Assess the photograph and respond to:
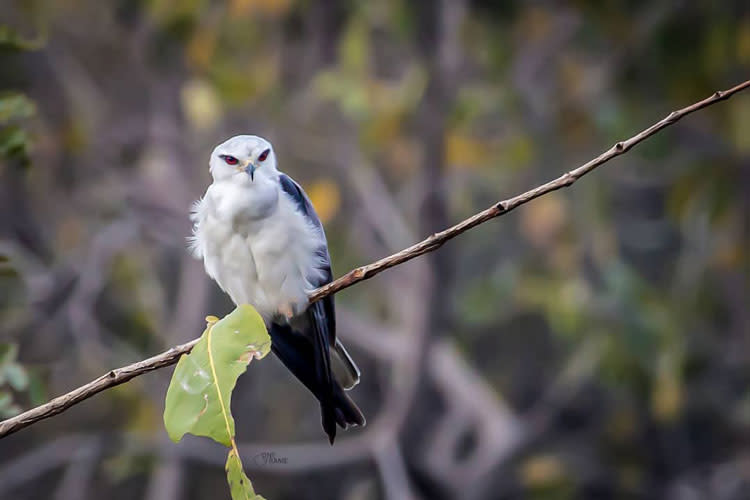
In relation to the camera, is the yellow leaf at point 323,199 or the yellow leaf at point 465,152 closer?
the yellow leaf at point 323,199

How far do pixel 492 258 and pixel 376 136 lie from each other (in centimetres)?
300

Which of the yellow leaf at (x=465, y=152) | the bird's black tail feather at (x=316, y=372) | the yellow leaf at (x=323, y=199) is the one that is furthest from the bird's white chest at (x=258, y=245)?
the yellow leaf at (x=465, y=152)

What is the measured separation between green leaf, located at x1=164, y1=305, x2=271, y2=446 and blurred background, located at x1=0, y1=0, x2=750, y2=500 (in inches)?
155

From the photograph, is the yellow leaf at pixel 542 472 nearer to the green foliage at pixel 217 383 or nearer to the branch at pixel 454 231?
the green foliage at pixel 217 383

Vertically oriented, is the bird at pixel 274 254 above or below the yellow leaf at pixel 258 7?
below

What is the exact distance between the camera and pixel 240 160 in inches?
118

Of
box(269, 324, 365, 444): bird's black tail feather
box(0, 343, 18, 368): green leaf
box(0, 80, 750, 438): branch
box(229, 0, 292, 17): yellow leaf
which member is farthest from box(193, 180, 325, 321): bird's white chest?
box(229, 0, 292, 17): yellow leaf

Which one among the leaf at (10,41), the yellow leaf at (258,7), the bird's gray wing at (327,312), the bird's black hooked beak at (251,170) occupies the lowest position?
the bird's gray wing at (327,312)

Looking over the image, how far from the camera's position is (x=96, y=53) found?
27.7 ft

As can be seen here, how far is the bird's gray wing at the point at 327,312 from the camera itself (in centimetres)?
307

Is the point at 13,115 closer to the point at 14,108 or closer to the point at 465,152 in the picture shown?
the point at 14,108

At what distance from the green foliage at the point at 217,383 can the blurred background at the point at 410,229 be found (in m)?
3.93

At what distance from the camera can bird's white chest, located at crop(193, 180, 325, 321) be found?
306 cm

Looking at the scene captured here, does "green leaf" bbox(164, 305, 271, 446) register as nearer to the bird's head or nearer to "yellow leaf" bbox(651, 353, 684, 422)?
the bird's head
